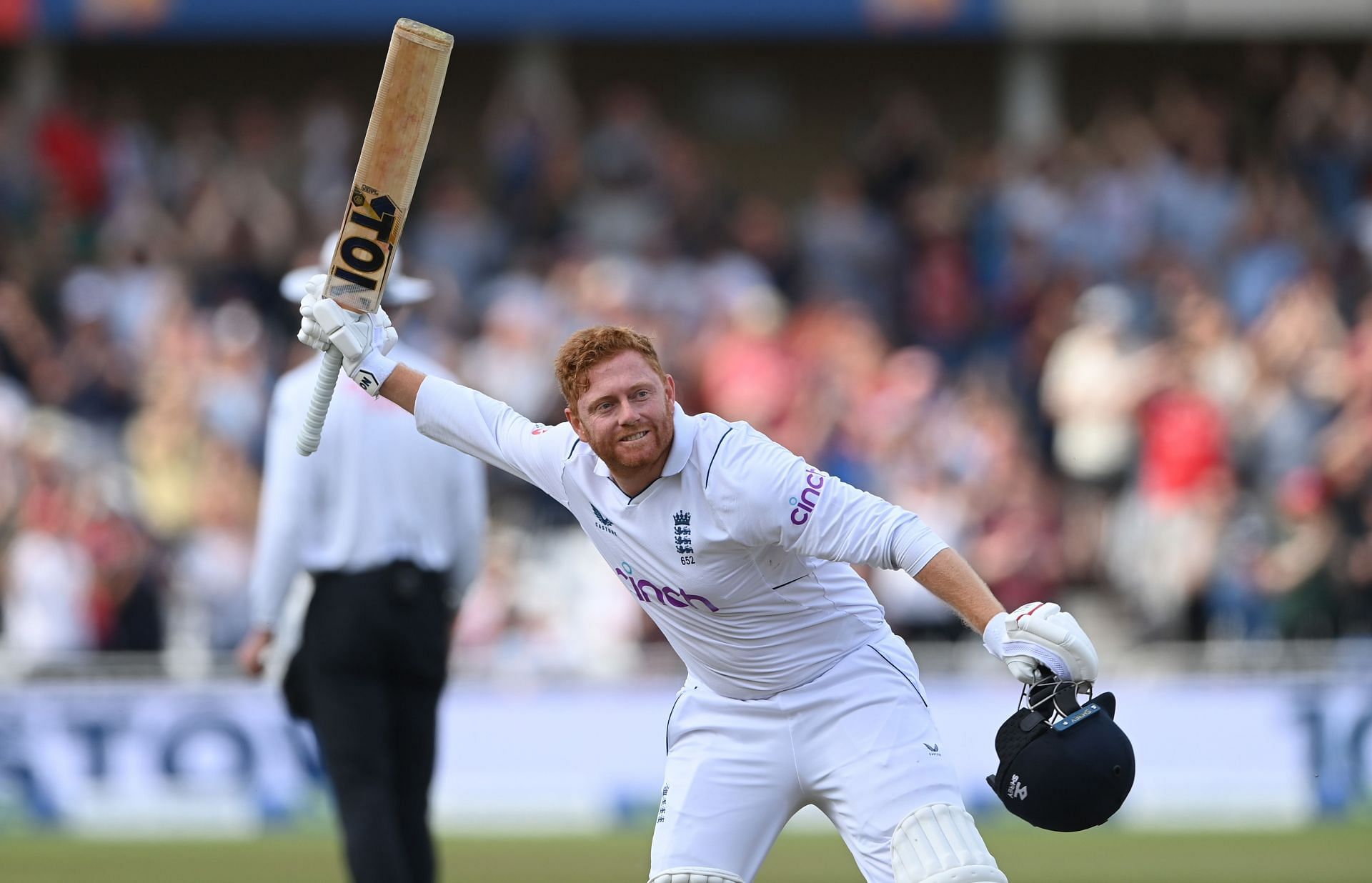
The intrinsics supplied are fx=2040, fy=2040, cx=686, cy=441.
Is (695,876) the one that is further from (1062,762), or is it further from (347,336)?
(347,336)

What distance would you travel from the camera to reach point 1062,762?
4711 millimetres

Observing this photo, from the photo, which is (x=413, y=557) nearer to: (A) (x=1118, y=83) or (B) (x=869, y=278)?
(B) (x=869, y=278)

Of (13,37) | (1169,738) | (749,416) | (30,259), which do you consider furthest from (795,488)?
(13,37)

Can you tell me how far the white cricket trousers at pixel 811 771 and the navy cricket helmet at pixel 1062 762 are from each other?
19 centimetres

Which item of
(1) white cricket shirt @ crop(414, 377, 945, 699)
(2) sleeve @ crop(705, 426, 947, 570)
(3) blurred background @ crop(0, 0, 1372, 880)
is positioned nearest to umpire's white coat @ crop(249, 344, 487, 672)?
(1) white cricket shirt @ crop(414, 377, 945, 699)

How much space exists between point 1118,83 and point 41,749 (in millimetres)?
10884

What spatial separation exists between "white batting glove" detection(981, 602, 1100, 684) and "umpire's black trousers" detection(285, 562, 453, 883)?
2.25 m

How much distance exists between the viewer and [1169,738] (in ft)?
37.0

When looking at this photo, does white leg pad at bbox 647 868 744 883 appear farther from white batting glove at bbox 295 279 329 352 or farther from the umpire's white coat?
the umpire's white coat

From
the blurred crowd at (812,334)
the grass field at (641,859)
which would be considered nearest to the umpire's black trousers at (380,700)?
the grass field at (641,859)

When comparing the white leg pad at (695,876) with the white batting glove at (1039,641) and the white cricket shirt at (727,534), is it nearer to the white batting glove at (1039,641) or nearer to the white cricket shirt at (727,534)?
the white cricket shirt at (727,534)

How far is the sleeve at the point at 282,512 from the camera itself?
637 cm

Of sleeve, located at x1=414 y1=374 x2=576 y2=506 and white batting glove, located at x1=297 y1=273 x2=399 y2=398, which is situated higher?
white batting glove, located at x1=297 y1=273 x2=399 y2=398

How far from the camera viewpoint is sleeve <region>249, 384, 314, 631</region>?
6367 mm
